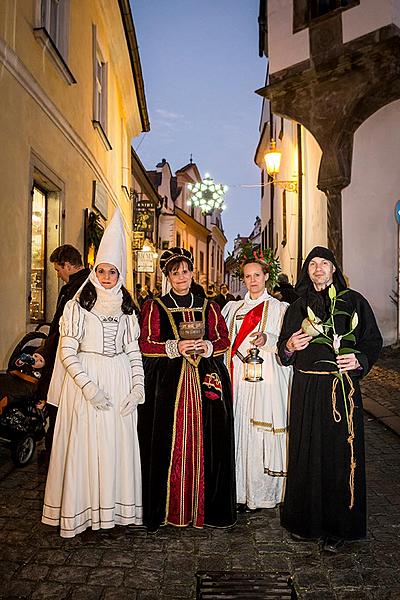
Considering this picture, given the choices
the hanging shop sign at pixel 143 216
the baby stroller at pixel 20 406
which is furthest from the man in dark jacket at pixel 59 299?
the hanging shop sign at pixel 143 216

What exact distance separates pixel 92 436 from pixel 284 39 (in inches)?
435

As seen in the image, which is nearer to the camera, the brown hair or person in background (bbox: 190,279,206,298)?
person in background (bbox: 190,279,206,298)

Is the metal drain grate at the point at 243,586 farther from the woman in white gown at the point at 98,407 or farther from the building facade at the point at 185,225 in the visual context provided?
the building facade at the point at 185,225

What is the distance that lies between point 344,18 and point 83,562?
1105 cm

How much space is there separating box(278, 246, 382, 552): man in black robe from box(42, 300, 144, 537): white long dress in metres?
1.11

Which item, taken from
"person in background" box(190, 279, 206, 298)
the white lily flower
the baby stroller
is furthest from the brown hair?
the white lily flower

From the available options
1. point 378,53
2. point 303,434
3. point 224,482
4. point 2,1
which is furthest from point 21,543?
point 378,53

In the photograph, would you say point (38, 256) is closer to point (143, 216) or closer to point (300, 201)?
point (300, 201)

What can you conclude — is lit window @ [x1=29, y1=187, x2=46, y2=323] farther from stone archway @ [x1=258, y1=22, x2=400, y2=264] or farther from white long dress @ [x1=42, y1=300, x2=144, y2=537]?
stone archway @ [x1=258, y1=22, x2=400, y2=264]

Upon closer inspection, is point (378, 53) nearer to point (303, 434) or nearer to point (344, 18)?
point (344, 18)

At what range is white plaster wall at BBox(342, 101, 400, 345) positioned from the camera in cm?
1208

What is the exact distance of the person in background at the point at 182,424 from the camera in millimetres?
4004

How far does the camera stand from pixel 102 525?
12.4 ft

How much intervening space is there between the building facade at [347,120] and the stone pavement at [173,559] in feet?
26.9
